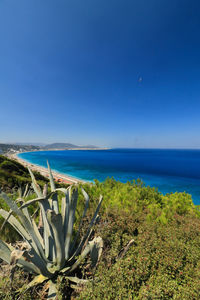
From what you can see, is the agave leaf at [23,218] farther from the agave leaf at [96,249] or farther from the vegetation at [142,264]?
the agave leaf at [96,249]

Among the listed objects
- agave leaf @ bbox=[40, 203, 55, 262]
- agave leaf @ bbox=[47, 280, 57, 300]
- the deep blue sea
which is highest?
agave leaf @ bbox=[40, 203, 55, 262]

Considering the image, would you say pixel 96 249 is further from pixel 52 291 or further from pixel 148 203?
pixel 148 203

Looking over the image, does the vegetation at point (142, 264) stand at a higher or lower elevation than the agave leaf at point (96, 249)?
lower

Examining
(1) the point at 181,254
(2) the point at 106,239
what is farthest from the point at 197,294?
(2) the point at 106,239

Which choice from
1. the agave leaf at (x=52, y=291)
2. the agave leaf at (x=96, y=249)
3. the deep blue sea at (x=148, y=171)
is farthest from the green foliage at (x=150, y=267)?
the deep blue sea at (x=148, y=171)

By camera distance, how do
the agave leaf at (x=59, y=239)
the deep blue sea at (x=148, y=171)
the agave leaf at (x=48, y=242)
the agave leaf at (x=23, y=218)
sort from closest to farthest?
the agave leaf at (x=23, y=218) < the agave leaf at (x=59, y=239) < the agave leaf at (x=48, y=242) < the deep blue sea at (x=148, y=171)

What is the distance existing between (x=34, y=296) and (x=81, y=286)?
0.69m

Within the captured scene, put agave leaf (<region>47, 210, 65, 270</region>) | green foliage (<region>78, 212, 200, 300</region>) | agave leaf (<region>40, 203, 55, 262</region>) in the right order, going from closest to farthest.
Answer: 1. green foliage (<region>78, 212, 200, 300</region>)
2. agave leaf (<region>47, 210, 65, 270</region>)
3. agave leaf (<region>40, 203, 55, 262</region>)

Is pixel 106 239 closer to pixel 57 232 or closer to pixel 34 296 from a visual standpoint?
pixel 57 232

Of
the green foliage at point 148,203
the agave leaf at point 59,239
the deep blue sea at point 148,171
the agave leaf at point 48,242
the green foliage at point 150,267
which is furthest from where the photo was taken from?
the deep blue sea at point 148,171

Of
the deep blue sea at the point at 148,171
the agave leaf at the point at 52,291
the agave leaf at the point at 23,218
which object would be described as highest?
the agave leaf at the point at 23,218

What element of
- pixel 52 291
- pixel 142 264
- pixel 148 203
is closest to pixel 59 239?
pixel 52 291

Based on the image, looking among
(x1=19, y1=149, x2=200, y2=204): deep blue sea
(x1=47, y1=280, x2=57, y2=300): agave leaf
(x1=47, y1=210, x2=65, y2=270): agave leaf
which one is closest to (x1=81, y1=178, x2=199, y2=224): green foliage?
(x1=47, y1=210, x2=65, y2=270): agave leaf

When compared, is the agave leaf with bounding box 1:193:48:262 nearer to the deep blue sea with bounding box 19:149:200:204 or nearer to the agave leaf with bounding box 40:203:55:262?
the agave leaf with bounding box 40:203:55:262
